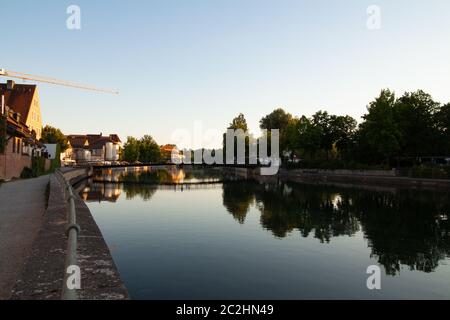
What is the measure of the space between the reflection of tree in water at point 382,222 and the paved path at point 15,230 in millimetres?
13555

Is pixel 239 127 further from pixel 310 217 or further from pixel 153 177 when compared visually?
pixel 310 217

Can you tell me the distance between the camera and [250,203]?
39531mm

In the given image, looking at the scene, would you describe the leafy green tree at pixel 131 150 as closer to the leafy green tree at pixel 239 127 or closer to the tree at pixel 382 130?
the leafy green tree at pixel 239 127

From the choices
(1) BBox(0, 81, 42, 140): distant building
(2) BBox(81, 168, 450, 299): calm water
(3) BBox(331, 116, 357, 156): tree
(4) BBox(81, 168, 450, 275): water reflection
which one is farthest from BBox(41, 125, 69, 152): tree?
(3) BBox(331, 116, 357, 156): tree

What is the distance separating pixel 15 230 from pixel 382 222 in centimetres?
2359

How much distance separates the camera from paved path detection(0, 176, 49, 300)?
9.44 metres

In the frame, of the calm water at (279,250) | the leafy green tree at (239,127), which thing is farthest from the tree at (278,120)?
the calm water at (279,250)

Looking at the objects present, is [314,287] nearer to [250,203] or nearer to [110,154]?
[250,203]

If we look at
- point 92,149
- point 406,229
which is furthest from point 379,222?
point 92,149

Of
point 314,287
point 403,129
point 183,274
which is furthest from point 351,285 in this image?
point 403,129

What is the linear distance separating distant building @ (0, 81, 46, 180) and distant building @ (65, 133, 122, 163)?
6238 cm

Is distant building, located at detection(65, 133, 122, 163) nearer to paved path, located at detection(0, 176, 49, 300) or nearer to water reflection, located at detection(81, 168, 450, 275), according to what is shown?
water reflection, located at detection(81, 168, 450, 275)

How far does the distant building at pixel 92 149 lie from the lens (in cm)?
15362

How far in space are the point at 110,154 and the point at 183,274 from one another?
570ft
